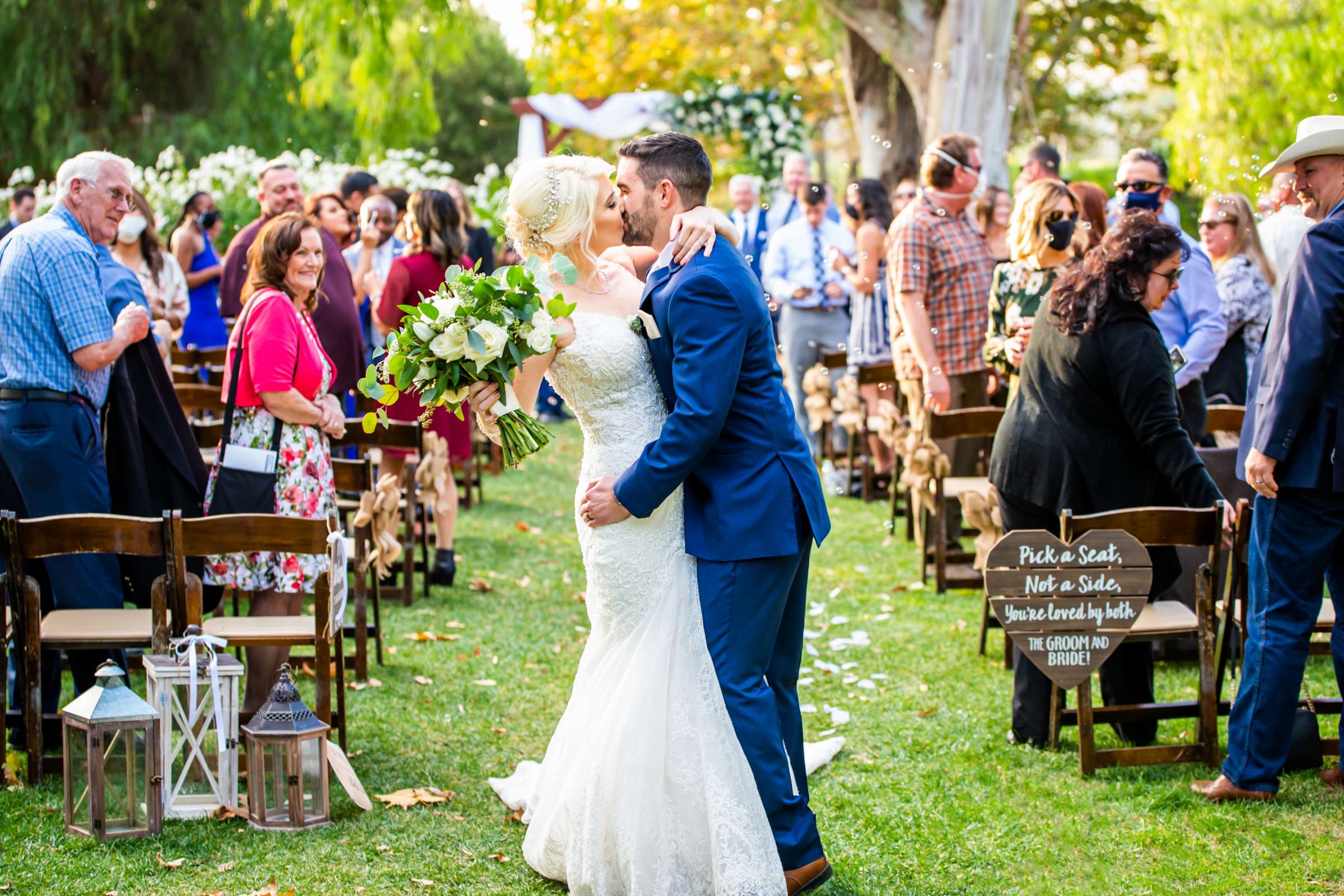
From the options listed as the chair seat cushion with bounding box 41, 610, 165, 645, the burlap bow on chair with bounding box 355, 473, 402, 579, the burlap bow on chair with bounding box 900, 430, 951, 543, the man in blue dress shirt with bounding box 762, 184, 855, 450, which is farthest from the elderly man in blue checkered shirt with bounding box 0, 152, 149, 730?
the man in blue dress shirt with bounding box 762, 184, 855, 450

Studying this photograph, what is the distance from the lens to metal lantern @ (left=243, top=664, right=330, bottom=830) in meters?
4.69

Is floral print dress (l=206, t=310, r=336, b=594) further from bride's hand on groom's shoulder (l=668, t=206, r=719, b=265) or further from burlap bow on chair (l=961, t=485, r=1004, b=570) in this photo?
burlap bow on chair (l=961, t=485, r=1004, b=570)

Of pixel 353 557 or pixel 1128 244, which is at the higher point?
pixel 1128 244

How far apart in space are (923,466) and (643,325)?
4249 millimetres

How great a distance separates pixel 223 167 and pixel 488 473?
7.45 meters

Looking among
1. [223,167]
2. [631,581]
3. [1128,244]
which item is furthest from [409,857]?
[223,167]

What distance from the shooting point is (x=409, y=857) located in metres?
4.60

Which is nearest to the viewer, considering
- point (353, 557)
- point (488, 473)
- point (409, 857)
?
point (409, 857)

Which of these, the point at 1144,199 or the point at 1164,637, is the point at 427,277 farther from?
the point at 1164,637

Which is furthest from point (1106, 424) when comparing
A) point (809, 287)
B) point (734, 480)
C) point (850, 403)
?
point (809, 287)

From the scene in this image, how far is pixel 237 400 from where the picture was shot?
5.86 metres

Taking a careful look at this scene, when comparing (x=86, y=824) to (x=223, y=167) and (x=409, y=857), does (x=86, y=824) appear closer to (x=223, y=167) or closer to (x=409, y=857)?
(x=409, y=857)

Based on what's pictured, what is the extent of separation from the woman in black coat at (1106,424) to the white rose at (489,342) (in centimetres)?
249

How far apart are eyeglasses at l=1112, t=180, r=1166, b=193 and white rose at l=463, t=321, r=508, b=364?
477 cm
